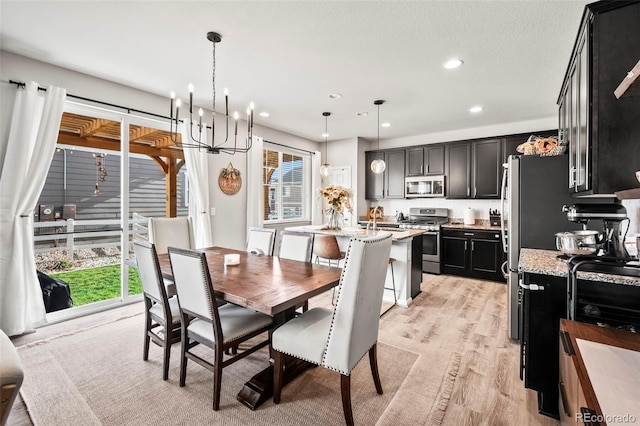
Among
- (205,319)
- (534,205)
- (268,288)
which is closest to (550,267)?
(534,205)

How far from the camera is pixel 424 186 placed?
5574 mm

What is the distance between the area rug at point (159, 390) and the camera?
5.71ft

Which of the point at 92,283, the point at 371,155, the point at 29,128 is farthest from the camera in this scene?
the point at 371,155

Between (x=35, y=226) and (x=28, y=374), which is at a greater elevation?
(x=35, y=226)

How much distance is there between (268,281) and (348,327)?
68 cm

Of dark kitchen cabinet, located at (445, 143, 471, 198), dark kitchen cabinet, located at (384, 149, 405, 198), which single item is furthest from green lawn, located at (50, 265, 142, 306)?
dark kitchen cabinet, located at (445, 143, 471, 198)

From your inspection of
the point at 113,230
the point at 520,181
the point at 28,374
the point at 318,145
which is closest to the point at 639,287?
the point at 520,181

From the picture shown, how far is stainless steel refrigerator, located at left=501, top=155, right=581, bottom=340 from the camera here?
2.44 m

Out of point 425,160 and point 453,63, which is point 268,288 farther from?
point 425,160

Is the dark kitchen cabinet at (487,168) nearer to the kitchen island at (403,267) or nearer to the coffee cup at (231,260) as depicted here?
the kitchen island at (403,267)

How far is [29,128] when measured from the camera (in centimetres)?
273

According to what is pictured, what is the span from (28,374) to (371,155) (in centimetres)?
576

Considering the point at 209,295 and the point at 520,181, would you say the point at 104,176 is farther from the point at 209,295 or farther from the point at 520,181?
A: the point at 520,181

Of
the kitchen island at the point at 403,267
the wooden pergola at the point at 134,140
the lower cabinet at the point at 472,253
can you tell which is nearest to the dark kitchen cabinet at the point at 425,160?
the lower cabinet at the point at 472,253
